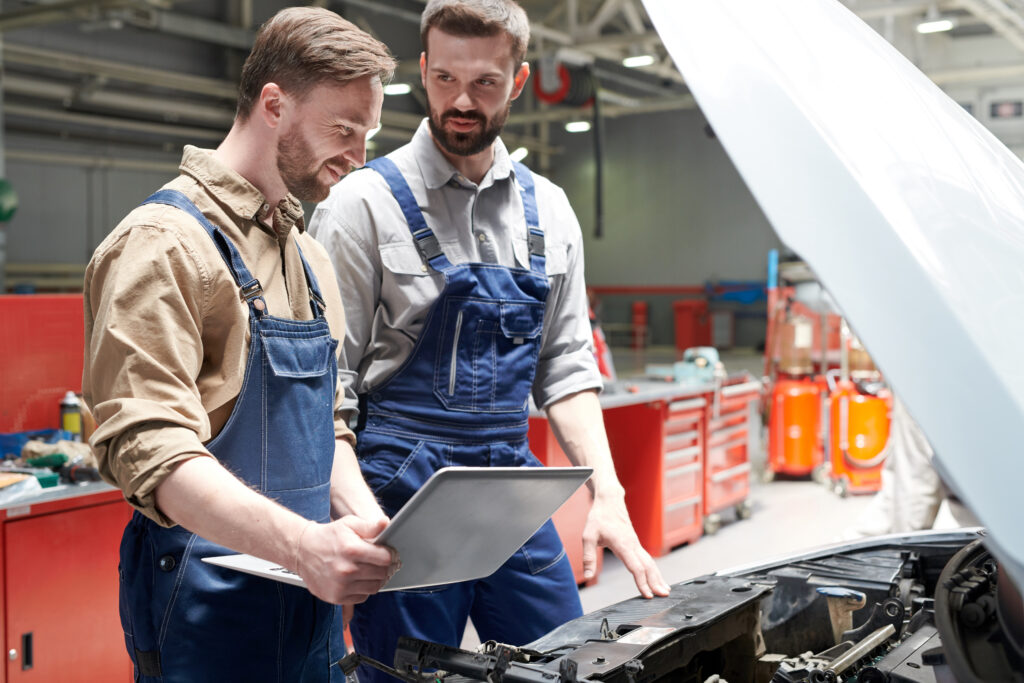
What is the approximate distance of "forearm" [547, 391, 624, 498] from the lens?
5.58 feet

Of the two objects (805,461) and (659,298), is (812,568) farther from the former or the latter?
(659,298)

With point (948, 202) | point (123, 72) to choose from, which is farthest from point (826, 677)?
point (123, 72)

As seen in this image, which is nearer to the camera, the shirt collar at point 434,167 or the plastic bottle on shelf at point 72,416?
the shirt collar at point 434,167

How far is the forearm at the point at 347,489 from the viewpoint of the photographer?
4.66 feet

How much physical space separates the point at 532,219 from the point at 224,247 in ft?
2.22

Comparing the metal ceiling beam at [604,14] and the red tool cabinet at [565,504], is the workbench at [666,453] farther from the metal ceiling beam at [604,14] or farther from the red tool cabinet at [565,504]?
the metal ceiling beam at [604,14]

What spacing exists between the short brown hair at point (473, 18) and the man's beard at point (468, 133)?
0.40 ft

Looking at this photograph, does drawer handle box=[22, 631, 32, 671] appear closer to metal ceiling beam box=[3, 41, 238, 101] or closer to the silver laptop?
the silver laptop

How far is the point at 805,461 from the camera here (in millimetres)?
6430

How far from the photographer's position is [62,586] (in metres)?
2.51

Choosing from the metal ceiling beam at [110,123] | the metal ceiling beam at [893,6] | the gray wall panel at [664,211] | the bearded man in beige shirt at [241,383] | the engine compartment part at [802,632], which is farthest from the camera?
the gray wall panel at [664,211]

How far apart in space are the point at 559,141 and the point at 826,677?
16826 millimetres

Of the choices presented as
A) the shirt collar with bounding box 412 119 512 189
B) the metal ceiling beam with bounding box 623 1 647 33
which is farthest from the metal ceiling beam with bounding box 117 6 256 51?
the shirt collar with bounding box 412 119 512 189

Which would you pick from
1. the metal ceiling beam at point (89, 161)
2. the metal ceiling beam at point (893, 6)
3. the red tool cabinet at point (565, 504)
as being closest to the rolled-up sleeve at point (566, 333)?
the red tool cabinet at point (565, 504)
